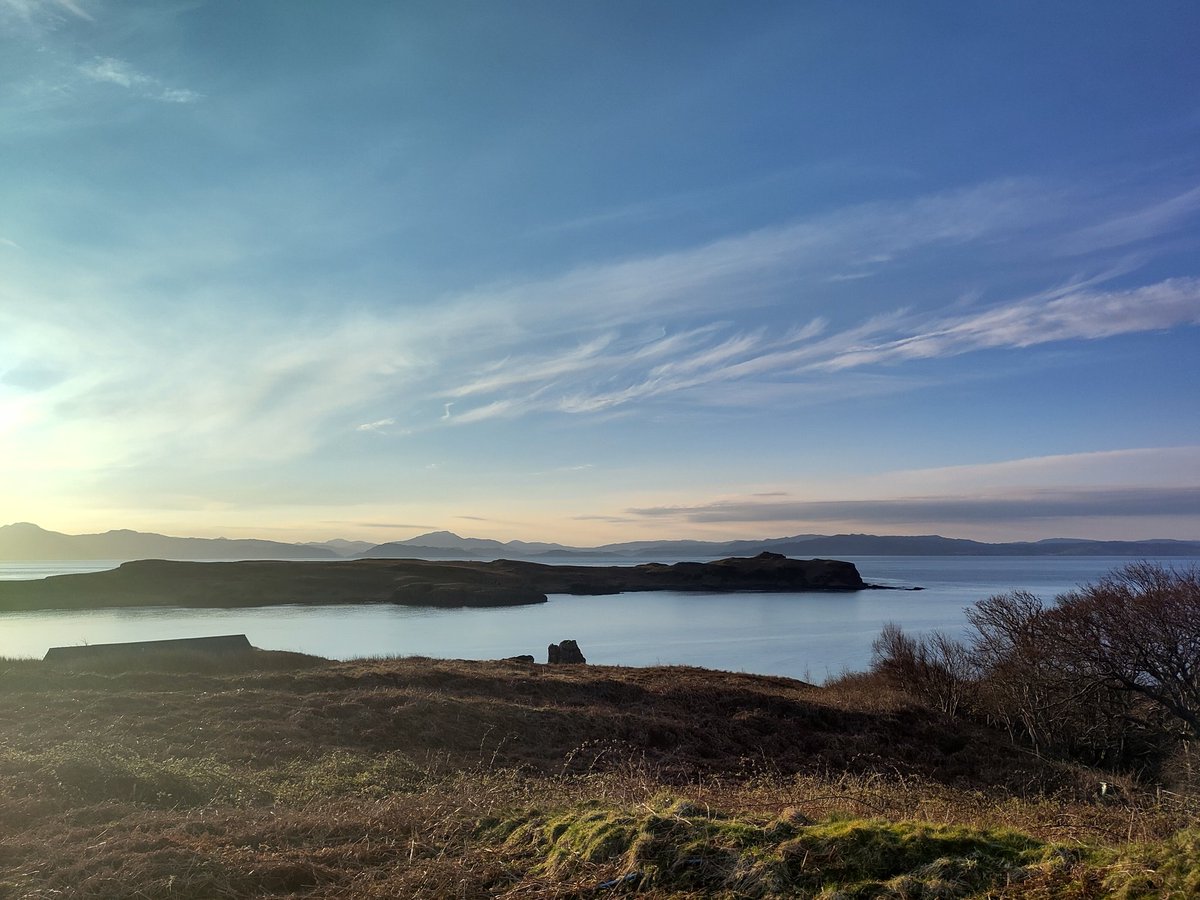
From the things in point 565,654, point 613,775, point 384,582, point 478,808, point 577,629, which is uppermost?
point 478,808

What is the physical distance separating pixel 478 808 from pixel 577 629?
54.2 m

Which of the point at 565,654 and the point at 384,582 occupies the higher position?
the point at 384,582

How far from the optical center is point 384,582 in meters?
97.2

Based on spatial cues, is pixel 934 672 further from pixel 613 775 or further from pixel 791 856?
pixel 791 856

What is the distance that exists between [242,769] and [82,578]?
3477 inches

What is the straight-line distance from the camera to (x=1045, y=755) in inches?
826

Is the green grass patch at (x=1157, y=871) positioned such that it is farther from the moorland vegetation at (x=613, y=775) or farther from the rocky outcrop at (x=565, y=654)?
the rocky outcrop at (x=565, y=654)

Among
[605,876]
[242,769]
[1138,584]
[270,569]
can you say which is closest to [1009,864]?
[605,876]

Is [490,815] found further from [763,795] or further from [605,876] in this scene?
[763,795]

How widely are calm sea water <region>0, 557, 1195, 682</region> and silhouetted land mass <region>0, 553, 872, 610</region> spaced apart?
6.70 metres

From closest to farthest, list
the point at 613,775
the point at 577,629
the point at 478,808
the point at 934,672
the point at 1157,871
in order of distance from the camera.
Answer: the point at 1157,871, the point at 478,808, the point at 613,775, the point at 934,672, the point at 577,629

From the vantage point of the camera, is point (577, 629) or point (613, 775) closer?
point (613, 775)

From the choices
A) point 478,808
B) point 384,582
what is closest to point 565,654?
point 478,808

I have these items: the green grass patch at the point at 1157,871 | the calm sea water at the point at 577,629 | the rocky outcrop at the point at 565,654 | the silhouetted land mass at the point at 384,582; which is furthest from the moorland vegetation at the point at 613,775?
the silhouetted land mass at the point at 384,582
